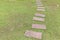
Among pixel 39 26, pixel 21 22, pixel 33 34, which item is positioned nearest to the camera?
pixel 33 34

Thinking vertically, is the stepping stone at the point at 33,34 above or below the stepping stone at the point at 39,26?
below

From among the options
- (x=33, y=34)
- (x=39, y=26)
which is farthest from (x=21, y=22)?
(x=33, y=34)

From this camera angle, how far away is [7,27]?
310 centimetres

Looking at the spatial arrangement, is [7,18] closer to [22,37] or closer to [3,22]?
[3,22]

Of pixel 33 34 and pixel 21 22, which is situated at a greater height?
pixel 21 22

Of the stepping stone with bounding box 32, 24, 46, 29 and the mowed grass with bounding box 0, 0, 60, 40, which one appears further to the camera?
the stepping stone with bounding box 32, 24, 46, 29

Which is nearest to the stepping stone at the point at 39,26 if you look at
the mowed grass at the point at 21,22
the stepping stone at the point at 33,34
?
the mowed grass at the point at 21,22

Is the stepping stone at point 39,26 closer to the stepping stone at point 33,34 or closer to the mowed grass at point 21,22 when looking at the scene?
the mowed grass at point 21,22

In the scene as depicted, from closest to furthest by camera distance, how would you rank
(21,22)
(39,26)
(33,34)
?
(33,34) → (39,26) → (21,22)

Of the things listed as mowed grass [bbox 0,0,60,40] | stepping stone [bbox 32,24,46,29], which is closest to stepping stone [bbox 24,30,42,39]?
mowed grass [bbox 0,0,60,40]

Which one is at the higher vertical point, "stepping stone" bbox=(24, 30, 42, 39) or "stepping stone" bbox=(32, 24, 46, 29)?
"stepping stone" bbox=(32, 24, 46, 29)

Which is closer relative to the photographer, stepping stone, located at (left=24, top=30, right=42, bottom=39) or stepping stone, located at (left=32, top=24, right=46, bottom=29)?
stepping stone, located at (left=24, top=30, right=42, bottom=39)

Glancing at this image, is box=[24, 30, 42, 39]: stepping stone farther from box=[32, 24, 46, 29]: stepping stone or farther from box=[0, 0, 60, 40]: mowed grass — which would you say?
box=[32, 24, 46, 29]: stepping stone

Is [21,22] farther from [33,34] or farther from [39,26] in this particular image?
[33,34]
